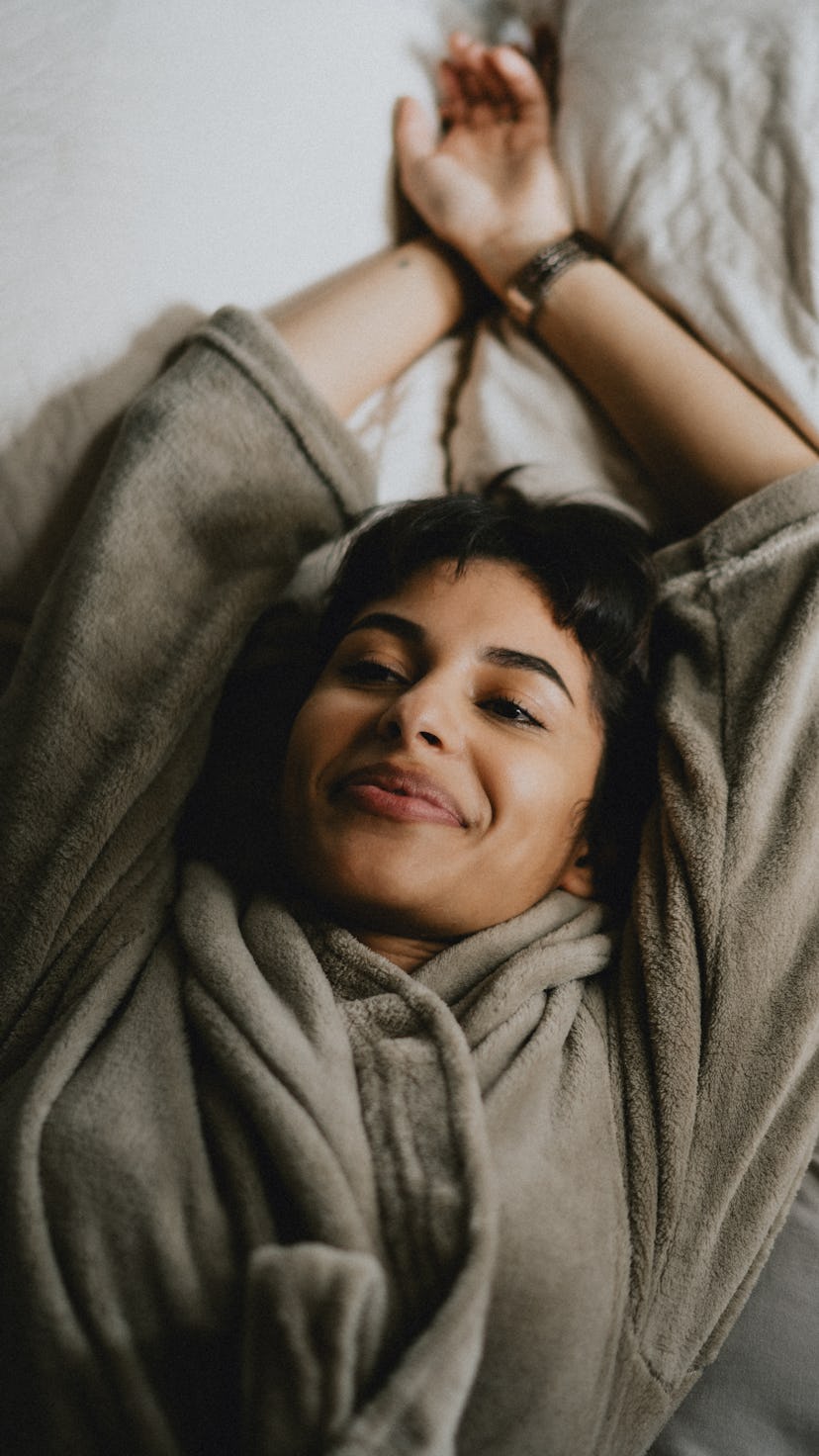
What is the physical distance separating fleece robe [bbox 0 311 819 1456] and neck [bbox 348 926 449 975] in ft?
0.14

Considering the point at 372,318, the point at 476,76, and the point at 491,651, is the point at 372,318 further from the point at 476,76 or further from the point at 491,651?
the point at 491,651

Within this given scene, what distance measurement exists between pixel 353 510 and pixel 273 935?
44 centimetres

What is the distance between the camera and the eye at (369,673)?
2.75ft

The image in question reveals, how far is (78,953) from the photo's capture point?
82 centimetres

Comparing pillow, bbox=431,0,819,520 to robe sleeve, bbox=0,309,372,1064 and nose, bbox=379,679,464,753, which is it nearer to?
robe sleeve, bbox=0,309,372,1064

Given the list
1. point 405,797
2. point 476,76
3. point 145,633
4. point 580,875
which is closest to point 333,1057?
point 405,797

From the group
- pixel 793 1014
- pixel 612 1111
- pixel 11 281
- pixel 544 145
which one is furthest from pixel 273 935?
pixel 544 145

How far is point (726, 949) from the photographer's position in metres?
Answer: 0.77

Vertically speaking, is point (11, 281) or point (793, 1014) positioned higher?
point (11, 281)

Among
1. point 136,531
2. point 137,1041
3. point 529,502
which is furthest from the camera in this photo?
point 529,502

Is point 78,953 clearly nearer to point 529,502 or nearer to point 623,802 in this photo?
point 623,802

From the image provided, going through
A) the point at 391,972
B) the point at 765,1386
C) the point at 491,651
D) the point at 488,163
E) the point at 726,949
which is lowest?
the point at 765,1386

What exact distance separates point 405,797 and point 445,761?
4cm

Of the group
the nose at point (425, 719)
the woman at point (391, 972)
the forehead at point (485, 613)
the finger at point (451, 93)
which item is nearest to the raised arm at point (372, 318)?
the woman at point (391, 972)
